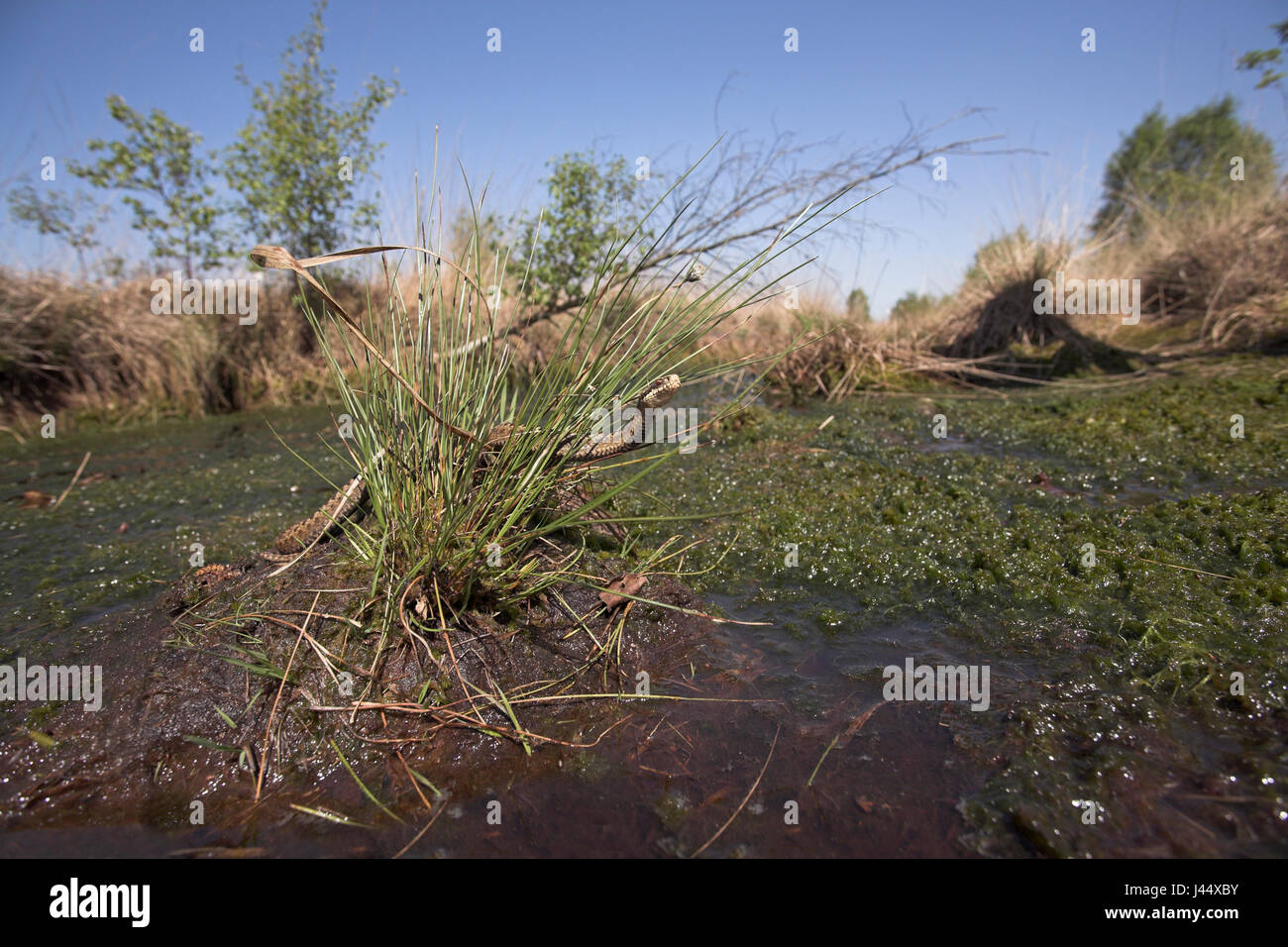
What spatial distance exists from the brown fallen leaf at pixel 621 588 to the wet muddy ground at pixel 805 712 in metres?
0.12

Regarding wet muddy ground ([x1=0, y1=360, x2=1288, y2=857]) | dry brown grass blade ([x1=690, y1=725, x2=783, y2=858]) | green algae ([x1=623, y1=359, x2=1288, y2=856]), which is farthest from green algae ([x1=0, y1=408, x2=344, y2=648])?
green algae ([x1=623, y1=359, x2=1288, y2=856])

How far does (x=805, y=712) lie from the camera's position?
1.83 metres

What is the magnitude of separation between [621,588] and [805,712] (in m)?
0.69

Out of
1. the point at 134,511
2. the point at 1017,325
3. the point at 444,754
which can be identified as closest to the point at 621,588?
the point at 444,754

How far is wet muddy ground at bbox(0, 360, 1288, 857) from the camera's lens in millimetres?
1459

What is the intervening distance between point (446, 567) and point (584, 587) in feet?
1.61

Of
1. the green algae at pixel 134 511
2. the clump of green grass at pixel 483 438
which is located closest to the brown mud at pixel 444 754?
the clump of green grass at pixel 483 438

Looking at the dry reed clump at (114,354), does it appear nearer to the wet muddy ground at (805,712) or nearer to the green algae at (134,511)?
the green algae at (134,511)

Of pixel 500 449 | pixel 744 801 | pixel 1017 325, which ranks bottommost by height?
pixel 744 801

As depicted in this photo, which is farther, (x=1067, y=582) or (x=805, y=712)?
(x=1067, y=582)

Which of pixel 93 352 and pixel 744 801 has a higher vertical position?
pixel 93 352

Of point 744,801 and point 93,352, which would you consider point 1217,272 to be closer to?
point 744,801

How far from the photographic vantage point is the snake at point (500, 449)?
216 cm
